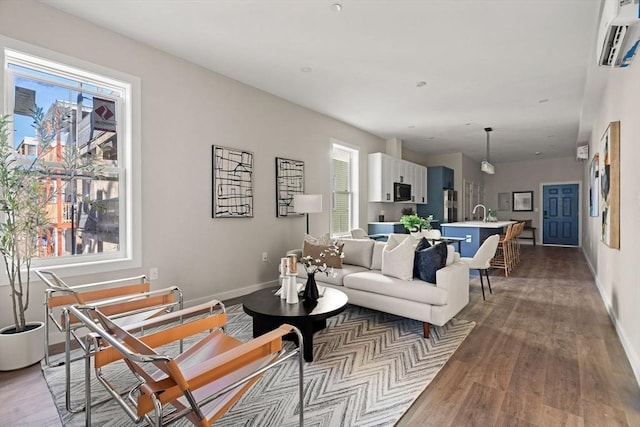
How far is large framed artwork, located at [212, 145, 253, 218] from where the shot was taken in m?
3.92

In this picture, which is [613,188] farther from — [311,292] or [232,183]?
[232,183]

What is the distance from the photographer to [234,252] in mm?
4172

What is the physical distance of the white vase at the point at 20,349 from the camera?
7.50 ft

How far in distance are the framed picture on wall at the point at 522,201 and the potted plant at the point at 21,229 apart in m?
12.0

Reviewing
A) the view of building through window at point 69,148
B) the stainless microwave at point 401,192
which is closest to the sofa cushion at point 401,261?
the view of building through window at point 69,148

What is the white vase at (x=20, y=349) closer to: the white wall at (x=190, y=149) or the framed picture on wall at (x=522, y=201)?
the white wall at (x=190, y=149)

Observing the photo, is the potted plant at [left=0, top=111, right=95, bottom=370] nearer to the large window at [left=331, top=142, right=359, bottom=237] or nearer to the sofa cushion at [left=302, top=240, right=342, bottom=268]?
the sofa cushion at [left=302, top=240, right=342, bottom=268]

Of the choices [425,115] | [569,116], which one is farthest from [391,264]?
[569,116]

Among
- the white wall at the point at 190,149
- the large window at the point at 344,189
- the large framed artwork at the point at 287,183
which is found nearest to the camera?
the white wall at the point at 190,149

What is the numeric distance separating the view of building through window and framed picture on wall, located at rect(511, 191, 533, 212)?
37.6 feet

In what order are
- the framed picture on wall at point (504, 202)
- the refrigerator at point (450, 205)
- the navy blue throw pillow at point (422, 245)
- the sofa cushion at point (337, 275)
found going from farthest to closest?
the framed picture on wall at point (504, 202) < the refrigerator at point (450, 205) < the sofa cushion at point (337, 275) < the navy blue throw pillow at point (422, 245)

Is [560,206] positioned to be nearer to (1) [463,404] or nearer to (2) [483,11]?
(2) [483,11]

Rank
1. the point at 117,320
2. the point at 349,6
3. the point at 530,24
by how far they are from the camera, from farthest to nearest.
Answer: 1. the point at 530,24
2. the point at 349,6
3. the point at 117,320

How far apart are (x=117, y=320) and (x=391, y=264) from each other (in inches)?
93.6
